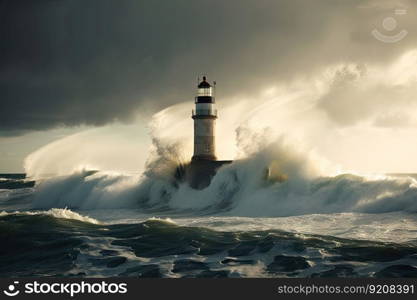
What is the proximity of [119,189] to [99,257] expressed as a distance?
49.4 feet

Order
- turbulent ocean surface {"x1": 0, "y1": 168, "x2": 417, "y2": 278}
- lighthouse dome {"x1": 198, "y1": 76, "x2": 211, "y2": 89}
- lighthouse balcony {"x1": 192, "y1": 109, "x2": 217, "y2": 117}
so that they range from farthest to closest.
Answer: lighthouse dome {"x1": 198, "y1": 76, "x2": 211, "y2": 89}
lighthouse balcony {"x1": 192, "y1": 109, "x2": 217, "y2": 117}
turbulent ocean surface {"x1": 0, "y1": 168, "x2": 417, "y2": 278}

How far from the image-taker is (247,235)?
12.0 m

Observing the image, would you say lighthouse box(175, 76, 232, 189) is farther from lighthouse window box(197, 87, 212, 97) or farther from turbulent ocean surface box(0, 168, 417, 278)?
turbulent ocean surface box(0, 168, 417, 278)

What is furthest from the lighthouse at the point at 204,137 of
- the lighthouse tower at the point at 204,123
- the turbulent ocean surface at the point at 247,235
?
the turbulent ocean surface at the point at 247,235

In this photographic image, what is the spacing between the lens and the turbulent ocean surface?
927 cm

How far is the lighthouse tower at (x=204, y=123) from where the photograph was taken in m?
22.4

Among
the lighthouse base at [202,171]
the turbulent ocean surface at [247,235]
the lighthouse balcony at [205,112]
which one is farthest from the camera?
the lighthouse balcony at [205,112]

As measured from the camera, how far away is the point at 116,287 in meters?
7.21

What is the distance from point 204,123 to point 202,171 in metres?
2.21

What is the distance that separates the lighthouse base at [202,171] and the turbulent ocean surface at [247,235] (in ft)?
2.15

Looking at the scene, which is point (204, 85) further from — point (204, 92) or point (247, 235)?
point (247, 235)

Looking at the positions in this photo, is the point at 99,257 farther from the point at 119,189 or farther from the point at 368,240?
the point at 119,189

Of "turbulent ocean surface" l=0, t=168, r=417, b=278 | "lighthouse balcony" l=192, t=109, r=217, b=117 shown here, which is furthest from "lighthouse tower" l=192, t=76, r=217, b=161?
"turbulent ocean surface" l=0, t=168, r=417, b=278

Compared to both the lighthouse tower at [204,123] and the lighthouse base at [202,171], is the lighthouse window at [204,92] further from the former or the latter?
the lighthouse base at [202,171]
